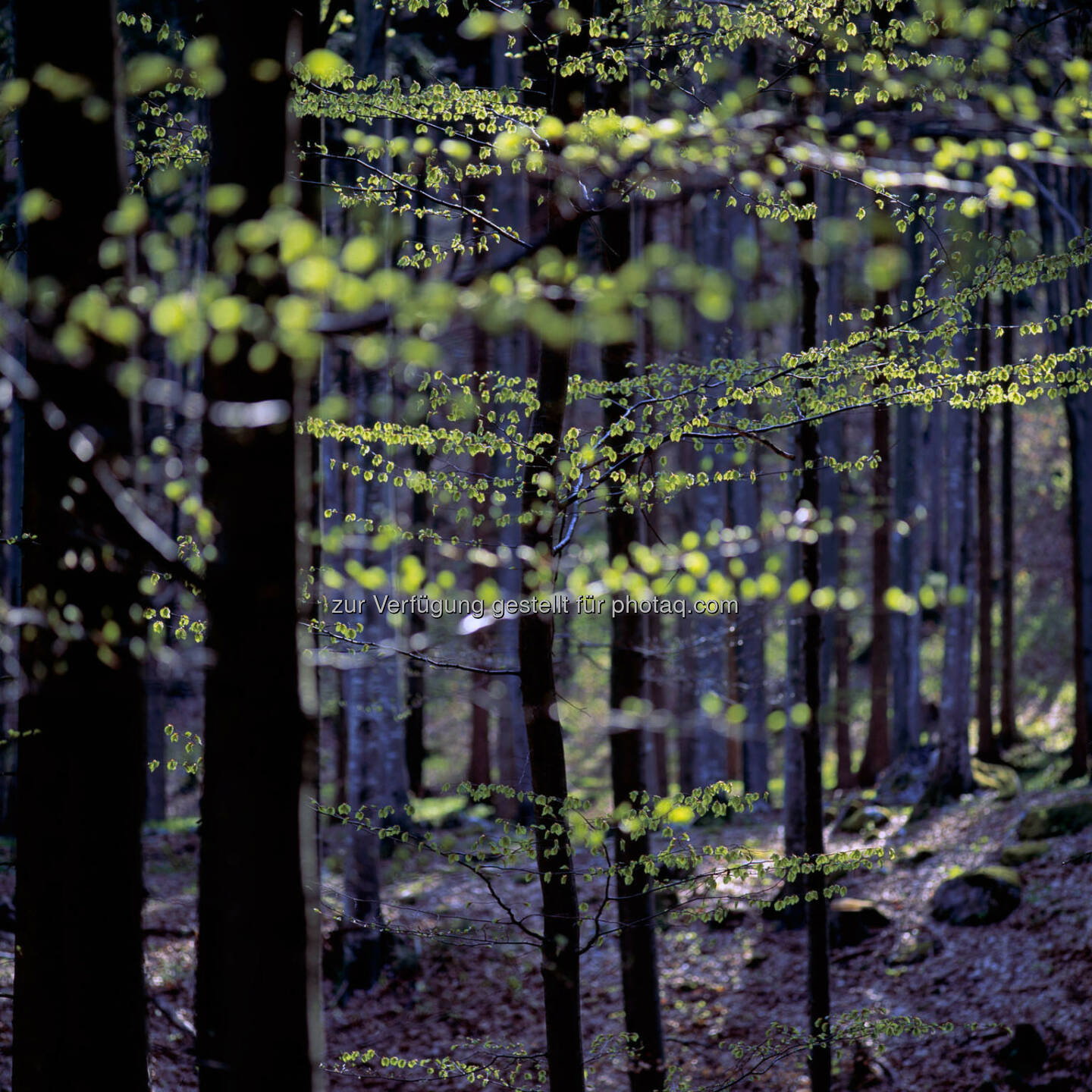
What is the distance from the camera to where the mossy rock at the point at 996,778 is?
1430cm

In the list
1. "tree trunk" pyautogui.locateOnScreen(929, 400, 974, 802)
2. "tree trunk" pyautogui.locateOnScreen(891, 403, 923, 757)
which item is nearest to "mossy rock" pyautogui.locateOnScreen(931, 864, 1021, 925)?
"tree trunk" pyautogui.locateOnScreen(929, 400, 974, 802)

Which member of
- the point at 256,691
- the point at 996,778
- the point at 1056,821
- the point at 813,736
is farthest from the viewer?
the point at 996,778

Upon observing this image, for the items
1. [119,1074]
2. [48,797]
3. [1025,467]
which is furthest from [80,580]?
[1025,467]

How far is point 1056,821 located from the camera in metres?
11.0

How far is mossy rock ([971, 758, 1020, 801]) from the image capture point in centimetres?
1430

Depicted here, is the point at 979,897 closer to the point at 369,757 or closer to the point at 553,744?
the point at 369,757

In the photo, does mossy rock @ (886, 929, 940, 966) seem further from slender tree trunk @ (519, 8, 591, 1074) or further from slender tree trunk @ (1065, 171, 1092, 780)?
slender tree trunk @ (519, 8, 591, 1074)

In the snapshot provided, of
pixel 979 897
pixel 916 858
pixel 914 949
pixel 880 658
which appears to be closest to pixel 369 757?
pixel 914 949

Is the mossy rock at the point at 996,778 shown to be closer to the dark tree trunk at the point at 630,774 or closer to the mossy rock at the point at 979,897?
the mossy rock at the point at 979,897

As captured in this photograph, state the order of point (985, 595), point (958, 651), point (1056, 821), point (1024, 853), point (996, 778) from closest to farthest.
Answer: point (1024, 853) → point (1056, 821) → point (958, 651) → point (996, 778) → point (985, 595)

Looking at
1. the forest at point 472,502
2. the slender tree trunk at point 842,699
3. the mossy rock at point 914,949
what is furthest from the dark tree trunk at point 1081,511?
the mossy rock at point 914,949

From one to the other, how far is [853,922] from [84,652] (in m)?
9.22

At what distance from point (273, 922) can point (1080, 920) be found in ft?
28.4

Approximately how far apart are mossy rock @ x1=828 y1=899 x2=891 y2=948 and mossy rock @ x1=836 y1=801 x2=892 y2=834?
340 cm
